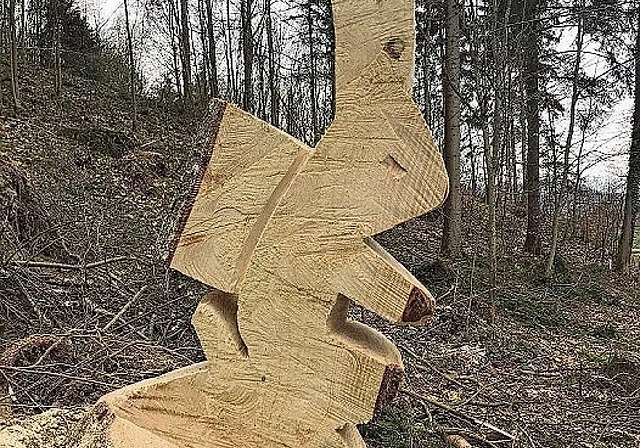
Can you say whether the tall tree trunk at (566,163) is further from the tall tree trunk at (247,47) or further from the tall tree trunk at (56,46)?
the tall tree trunk at (56,46)

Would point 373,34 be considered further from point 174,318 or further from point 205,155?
point 174,318

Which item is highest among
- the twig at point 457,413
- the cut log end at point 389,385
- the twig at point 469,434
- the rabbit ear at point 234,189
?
the rabbit ear at point 234,189

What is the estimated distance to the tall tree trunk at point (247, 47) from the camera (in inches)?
456

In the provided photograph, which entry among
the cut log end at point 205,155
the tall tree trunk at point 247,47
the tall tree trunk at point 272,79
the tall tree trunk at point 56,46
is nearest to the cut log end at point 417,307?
the cut log end at point 205,155

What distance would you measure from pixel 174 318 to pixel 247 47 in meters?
8.23

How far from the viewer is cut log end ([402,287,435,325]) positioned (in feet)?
4.60

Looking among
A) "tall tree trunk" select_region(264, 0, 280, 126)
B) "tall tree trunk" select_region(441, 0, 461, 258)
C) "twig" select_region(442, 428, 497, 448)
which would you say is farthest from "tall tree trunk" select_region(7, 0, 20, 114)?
"twig" select_region(442, 428, 497, 448)

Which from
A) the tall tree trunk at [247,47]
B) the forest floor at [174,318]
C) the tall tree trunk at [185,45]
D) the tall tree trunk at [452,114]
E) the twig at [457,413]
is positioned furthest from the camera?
the tall tree trunk at [185,45]

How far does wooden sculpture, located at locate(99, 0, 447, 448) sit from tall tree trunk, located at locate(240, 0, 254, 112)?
10.2 metres

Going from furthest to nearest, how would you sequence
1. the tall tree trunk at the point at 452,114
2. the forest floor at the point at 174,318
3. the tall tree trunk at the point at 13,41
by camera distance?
the tall tree trunk at the point at 13,41, the tall tree trunk at the point at 452,114, the forest floor at the point at 174,318

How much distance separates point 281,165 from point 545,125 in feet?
41.3

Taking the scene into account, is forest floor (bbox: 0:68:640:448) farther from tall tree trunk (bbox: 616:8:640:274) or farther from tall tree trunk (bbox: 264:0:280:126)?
tall tree trunk (bbox: 264:0:280:126)

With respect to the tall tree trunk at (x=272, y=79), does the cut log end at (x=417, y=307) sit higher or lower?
lower

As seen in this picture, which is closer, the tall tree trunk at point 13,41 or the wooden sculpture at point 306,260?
the wooden sculpture at point 306,260
